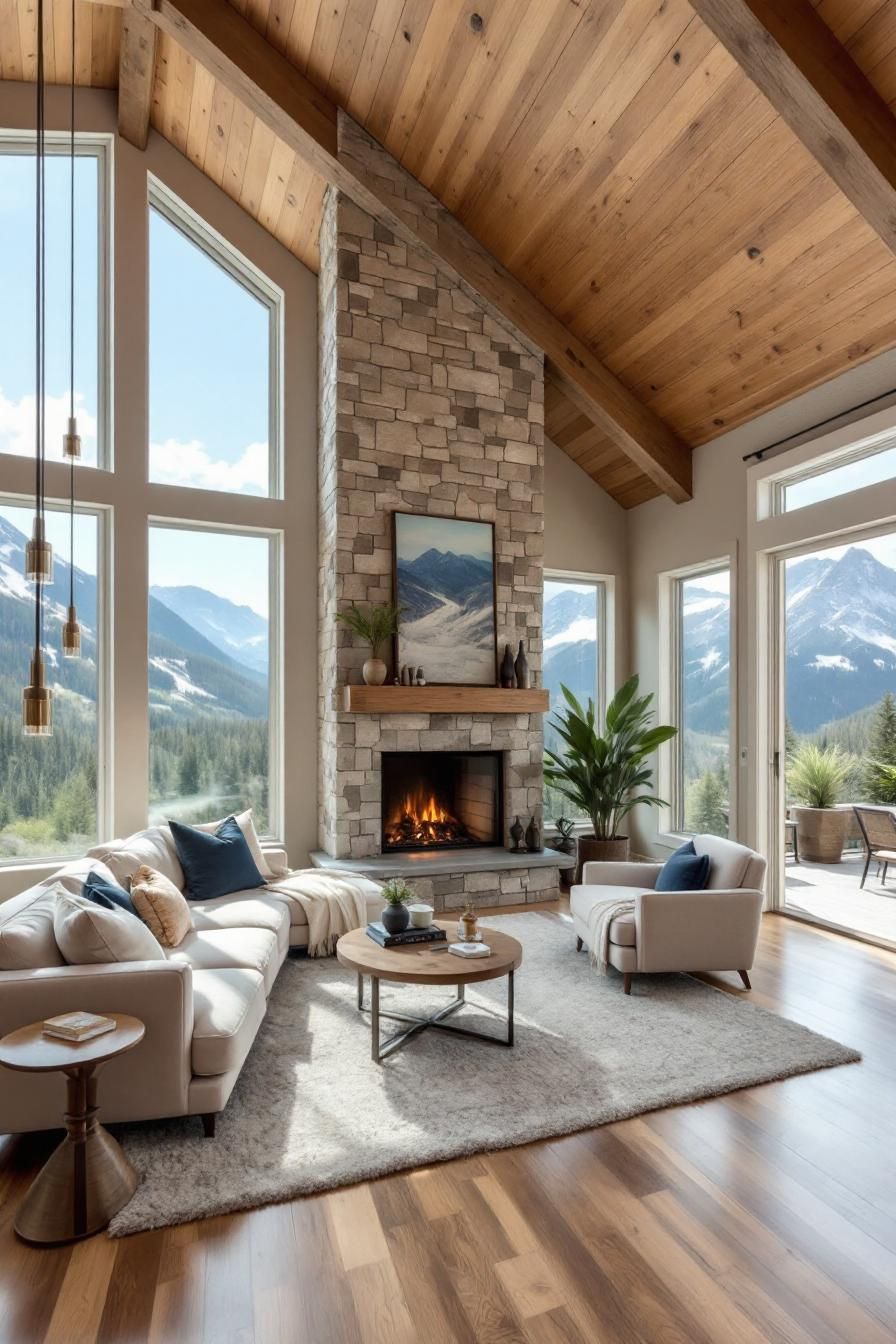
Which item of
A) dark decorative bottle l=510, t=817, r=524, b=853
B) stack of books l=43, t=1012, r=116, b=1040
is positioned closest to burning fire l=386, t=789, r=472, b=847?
dark decorative bottle l=510, t=817, r=524, b=853

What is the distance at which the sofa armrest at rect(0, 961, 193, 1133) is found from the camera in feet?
8.30

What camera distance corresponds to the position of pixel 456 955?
11.2ft

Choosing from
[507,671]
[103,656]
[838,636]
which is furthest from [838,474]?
[103,656]

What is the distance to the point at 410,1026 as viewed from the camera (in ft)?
11.7

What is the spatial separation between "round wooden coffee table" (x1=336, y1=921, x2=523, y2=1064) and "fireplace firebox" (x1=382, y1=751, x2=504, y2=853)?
2.28 meters

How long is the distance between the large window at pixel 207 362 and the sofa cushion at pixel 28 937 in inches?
150

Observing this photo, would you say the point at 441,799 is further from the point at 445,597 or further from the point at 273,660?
the point at 273,660

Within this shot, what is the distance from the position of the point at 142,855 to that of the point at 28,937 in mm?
1438

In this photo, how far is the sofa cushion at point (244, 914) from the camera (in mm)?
3938

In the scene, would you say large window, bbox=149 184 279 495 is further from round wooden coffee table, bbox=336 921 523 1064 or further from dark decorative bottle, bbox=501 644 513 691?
round wooden coffee table, bbox=336 921 523 1064

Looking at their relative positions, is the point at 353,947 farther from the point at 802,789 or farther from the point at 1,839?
the point at 802,789

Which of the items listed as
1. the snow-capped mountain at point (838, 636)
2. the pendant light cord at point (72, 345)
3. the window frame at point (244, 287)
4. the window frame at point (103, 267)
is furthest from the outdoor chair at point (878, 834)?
the window frame at point (103, 267)

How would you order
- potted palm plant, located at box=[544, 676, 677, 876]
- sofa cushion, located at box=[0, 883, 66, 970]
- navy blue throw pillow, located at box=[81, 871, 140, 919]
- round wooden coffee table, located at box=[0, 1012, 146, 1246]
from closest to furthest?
round wooden coffee table, located at box=[0, 1012, 146, 1246], sofa cushion, located at box=[0, 883, 66, 970], navy blue throw pillow, located at box=[81, 871, 140, 919], potted palm plant, located at box=[544, 676, 677, 876]

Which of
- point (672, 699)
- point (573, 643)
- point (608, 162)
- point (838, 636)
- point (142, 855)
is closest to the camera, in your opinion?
point (142, 855)
